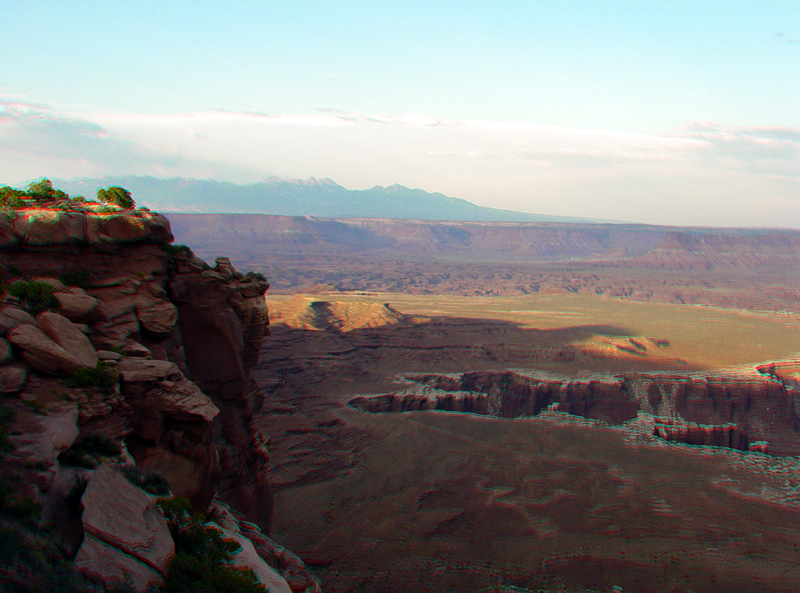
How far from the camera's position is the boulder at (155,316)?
1319 cm

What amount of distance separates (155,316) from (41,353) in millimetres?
3364

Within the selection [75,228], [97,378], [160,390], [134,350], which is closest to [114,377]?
[97,378]

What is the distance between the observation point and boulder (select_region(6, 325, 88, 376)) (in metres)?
10.1

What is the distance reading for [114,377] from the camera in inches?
420

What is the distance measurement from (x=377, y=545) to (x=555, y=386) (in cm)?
2678

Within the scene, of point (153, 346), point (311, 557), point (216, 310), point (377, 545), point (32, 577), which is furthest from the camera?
point (377, 545)

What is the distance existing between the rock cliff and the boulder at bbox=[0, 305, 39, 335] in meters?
0.03

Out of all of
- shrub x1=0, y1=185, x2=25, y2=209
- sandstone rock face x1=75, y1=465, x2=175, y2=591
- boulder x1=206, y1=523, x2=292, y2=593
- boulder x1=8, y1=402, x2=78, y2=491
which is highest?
shrub x1=0, y1=185, x2=25, y2=209

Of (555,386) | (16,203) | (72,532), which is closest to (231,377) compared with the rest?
(16,203)

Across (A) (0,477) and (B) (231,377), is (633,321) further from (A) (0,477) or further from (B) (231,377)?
(A) (0,477)

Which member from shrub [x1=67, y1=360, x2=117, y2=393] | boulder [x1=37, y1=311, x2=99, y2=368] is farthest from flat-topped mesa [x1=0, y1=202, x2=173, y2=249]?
shrub [x1=67, y1=360, x2=117, y2=393]

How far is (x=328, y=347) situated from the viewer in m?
56.1

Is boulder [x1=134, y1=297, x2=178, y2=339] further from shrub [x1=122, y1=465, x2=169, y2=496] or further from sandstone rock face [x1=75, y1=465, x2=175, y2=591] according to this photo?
sandstone rock face [x1=75, y1=465, x2=175, y2=591]

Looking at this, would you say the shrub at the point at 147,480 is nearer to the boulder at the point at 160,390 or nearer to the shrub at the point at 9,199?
the boulder at the point at 160,390
